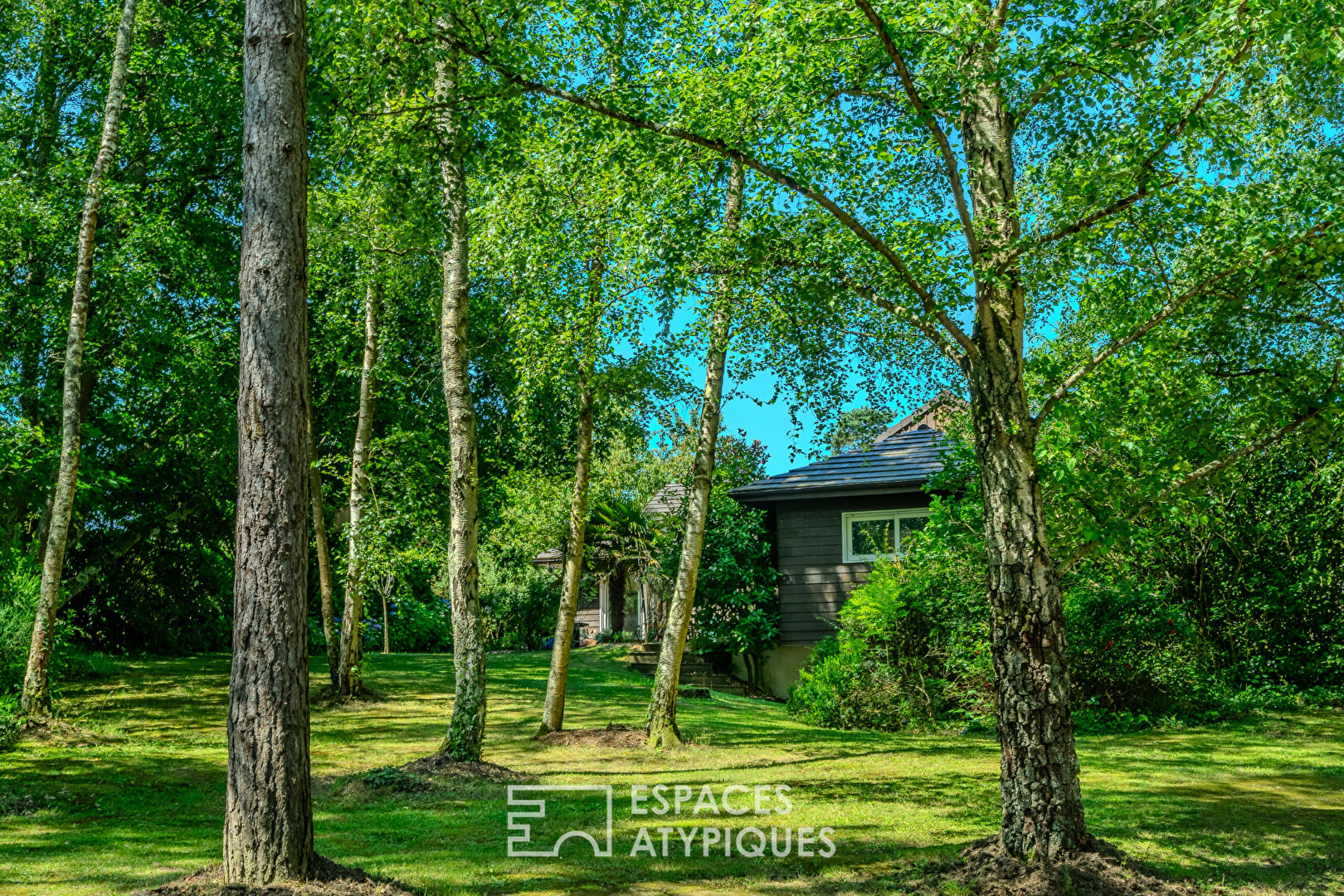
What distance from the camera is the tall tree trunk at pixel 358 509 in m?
14.3

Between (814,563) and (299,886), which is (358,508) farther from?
(299,886)

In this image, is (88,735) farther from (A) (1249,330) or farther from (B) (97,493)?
(A) (1249,330)

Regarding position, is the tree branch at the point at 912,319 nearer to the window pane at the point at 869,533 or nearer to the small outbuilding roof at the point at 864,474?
the small outbuilding roof at the point at 864,474

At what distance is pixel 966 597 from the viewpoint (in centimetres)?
1418

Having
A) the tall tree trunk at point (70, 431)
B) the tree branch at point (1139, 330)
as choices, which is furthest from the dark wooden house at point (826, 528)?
the tree branch at point (1139, 330)

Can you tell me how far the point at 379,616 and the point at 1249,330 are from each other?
26654 millimetres

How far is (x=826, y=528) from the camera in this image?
813 inches

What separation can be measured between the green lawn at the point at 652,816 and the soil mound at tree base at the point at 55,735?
0.21 metres

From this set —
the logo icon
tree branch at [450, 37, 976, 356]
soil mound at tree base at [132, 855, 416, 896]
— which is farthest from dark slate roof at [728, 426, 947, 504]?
soil mound at tree base at [132, 855, 416, 896]

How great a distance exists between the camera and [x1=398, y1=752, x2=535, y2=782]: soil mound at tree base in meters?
9.41

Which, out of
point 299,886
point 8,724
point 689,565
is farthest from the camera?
point 689,565

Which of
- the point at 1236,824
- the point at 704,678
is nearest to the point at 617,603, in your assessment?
the point at 704,678

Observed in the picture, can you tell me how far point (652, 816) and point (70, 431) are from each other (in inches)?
327

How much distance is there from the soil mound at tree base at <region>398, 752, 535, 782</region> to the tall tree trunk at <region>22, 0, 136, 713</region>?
15.5ft
